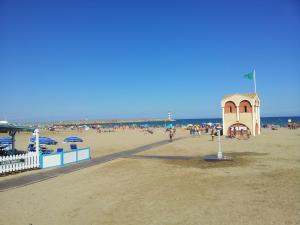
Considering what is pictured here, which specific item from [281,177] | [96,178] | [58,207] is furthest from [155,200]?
[281,177]

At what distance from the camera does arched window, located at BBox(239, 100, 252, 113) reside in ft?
132

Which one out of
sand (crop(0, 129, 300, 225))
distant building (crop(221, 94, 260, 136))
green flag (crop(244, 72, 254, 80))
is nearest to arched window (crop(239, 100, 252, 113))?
distant building (crop(221, 94, 260, 136))

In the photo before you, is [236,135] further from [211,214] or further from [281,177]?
[211,214]

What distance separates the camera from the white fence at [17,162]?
16812 mm

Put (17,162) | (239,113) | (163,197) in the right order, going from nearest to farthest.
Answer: (163,197) → (17,162) → (239,113)

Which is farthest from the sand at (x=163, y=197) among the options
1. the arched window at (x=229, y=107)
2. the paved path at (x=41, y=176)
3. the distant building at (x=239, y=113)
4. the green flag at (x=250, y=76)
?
the green flag at (x=250, y=76)

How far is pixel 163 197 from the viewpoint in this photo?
1124 cm

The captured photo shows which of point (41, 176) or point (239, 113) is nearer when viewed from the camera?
point (41, 176)

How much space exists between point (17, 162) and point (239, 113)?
101 ft

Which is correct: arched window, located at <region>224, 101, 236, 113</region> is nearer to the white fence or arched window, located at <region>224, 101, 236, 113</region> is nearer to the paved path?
the paved path

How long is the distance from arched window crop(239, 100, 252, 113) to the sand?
23665 mm

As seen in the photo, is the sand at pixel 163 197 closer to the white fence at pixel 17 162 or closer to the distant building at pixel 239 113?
the white fence at pixel 17 162

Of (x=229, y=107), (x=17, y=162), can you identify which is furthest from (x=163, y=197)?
(x=229, y=107)

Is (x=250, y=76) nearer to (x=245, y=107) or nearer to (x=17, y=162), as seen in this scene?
(x=245, y=107)
